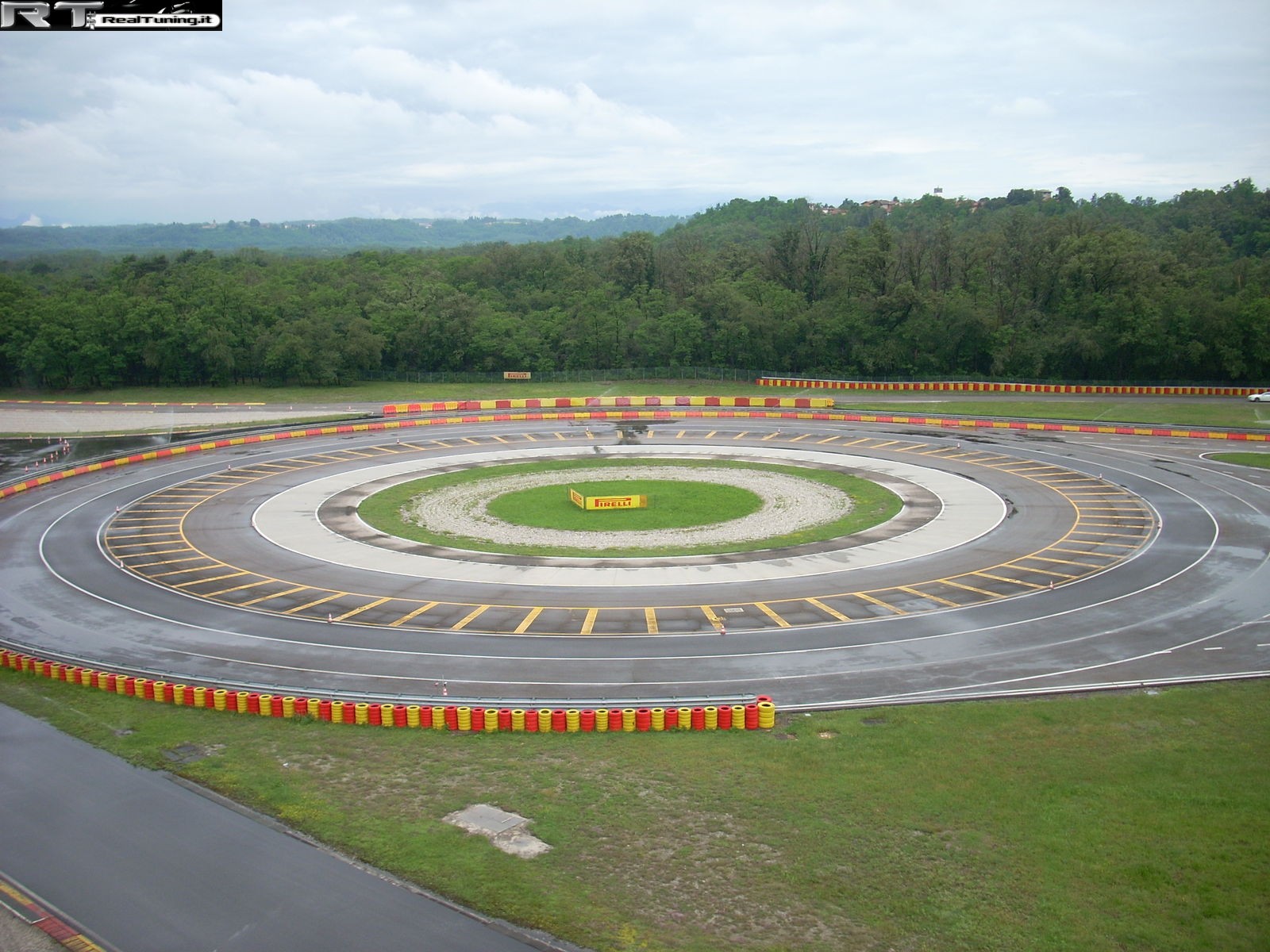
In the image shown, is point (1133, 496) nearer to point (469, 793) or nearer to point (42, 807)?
point (469, 793)

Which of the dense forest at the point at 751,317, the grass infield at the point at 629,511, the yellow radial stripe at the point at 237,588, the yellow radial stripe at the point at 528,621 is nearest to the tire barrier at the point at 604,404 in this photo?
the dense forest at the point at 751,317

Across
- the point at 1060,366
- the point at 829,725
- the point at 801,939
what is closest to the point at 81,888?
the point at 801,939

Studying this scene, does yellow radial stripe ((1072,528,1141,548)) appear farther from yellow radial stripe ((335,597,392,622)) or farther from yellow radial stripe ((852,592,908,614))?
yellow radial stripe ((335,597,392,622))

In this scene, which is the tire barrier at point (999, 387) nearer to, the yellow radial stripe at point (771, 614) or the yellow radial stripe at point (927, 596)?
the yellow radial stripe at point (927, 596)

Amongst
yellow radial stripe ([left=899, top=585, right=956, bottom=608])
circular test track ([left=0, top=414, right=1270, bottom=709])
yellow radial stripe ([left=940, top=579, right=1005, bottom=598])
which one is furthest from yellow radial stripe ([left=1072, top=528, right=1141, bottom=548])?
yellow radial stripe ([left=899, top=585, right=956, bottom=608])

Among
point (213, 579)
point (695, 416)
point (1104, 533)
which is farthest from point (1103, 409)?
point (213, 579)

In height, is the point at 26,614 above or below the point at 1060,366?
below
